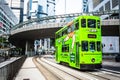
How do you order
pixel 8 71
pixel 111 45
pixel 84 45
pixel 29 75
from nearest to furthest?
pixel 8 71, pixel 29 75, pixel 84 45, pixel 111 45

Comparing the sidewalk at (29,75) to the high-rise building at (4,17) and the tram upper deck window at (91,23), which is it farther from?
the high-rise building at (4,17)

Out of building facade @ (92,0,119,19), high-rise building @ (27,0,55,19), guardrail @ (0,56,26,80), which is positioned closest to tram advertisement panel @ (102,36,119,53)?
building facade @ (92,0,119,19)

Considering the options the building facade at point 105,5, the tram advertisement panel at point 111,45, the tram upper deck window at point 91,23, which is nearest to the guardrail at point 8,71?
the tram upper deck window at point 91,23

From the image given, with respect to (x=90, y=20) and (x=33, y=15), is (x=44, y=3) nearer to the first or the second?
(x=33, y=15)

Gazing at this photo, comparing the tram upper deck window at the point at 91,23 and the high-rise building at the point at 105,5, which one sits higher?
the high-rise building at the point at 105,5

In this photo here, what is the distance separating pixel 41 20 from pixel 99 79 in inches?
1584

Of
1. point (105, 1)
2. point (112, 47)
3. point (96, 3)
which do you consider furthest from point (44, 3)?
point (112, 47)

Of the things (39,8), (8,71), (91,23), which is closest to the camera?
(8,71)

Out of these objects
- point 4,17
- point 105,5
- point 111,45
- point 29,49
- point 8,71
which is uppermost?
point 105,5

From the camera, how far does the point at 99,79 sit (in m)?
13.0

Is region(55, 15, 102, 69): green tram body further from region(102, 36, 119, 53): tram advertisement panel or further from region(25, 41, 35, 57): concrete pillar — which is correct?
region(102, 36, 119, 53): tram advertisement panel

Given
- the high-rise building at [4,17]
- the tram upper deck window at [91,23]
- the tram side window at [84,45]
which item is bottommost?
the tram side window at [84,45]

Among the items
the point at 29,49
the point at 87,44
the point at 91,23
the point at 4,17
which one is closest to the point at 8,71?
the point at 87,44

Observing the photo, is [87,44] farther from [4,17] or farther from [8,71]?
[4,17]
